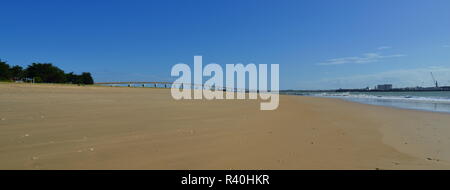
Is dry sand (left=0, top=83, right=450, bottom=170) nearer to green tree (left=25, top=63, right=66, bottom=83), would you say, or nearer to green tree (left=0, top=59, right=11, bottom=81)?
green tree (left=0, top=59, right=11, bottom=81)

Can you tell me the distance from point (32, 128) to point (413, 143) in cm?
693

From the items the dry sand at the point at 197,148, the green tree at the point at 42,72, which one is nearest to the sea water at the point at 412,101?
the dry sand at the point at 197,148

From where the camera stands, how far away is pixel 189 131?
15.4 feet

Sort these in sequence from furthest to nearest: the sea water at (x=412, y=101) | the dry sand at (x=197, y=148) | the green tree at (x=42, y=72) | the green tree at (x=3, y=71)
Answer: the green tree at (x=42, y=72) → the green tree at (x=3, y=71) → the sea water at (x=412, y=101) → the dry sand at (x=197, y=148)

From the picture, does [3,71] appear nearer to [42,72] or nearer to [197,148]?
[42,72]

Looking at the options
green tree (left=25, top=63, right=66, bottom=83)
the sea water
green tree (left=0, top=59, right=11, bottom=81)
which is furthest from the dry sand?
Answer: green tree (left=25, top=63, right=66, bottom=83)

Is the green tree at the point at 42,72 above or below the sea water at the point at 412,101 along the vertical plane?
above

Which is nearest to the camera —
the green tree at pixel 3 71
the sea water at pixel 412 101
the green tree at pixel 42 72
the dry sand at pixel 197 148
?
the dry sand at pixel 197 148

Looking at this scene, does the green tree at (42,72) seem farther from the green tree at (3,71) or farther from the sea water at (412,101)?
the sea water at (412,101)

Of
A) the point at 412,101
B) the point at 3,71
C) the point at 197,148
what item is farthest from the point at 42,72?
the point at 412,101

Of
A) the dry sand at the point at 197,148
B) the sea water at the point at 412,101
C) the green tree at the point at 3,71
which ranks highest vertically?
the green tree at the point at 3,71
